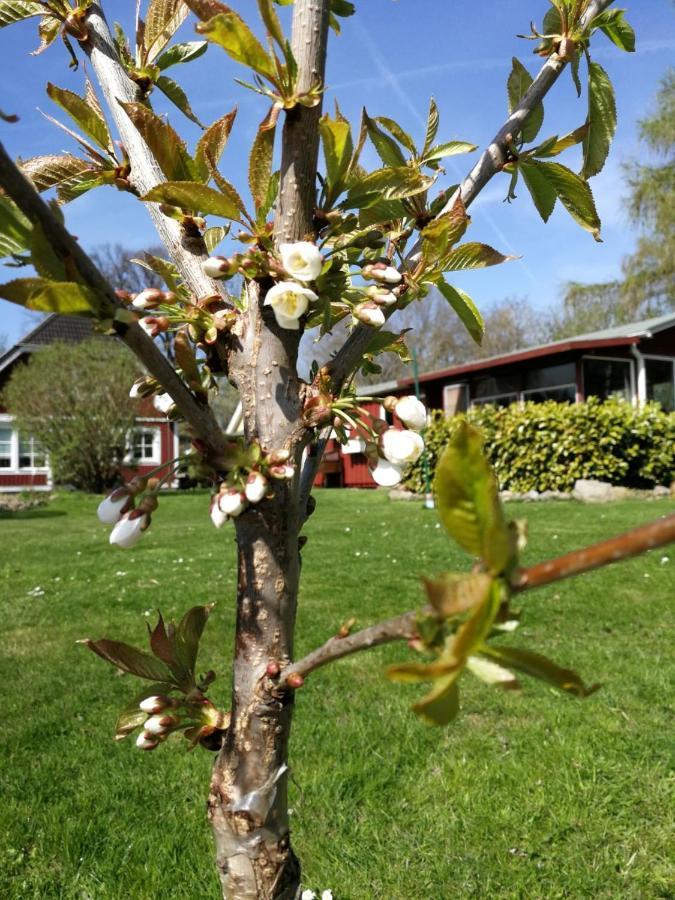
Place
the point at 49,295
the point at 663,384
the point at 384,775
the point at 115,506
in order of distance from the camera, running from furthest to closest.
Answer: the point at 663,384
the point at 384,775
the point at 115,506
the point at 49,295

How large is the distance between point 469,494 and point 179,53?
0.90 meters

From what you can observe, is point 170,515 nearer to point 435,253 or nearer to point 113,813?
point 113,813

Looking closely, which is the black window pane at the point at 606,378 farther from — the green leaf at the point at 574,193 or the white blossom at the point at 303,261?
the white blossom at the point at 303,261

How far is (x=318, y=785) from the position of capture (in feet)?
9.58

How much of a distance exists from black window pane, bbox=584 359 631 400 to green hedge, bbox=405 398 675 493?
9.59 ft

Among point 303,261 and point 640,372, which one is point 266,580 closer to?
point 303,261

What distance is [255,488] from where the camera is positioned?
79 cm

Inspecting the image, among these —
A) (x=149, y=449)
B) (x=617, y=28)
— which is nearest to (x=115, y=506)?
(x=617, y=28)

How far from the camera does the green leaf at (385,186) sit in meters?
0.85

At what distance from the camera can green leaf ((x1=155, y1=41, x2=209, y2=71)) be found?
1.07 meters

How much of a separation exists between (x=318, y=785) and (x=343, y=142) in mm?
2684

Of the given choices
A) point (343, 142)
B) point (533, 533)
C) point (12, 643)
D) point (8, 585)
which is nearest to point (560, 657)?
point (12, 643)

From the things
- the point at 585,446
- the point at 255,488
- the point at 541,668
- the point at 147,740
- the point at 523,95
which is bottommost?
the point at 147,740

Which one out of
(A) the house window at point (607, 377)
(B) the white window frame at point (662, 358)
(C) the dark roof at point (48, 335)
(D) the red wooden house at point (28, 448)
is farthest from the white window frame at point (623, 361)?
(C) the dark roof at point (48, 335)
